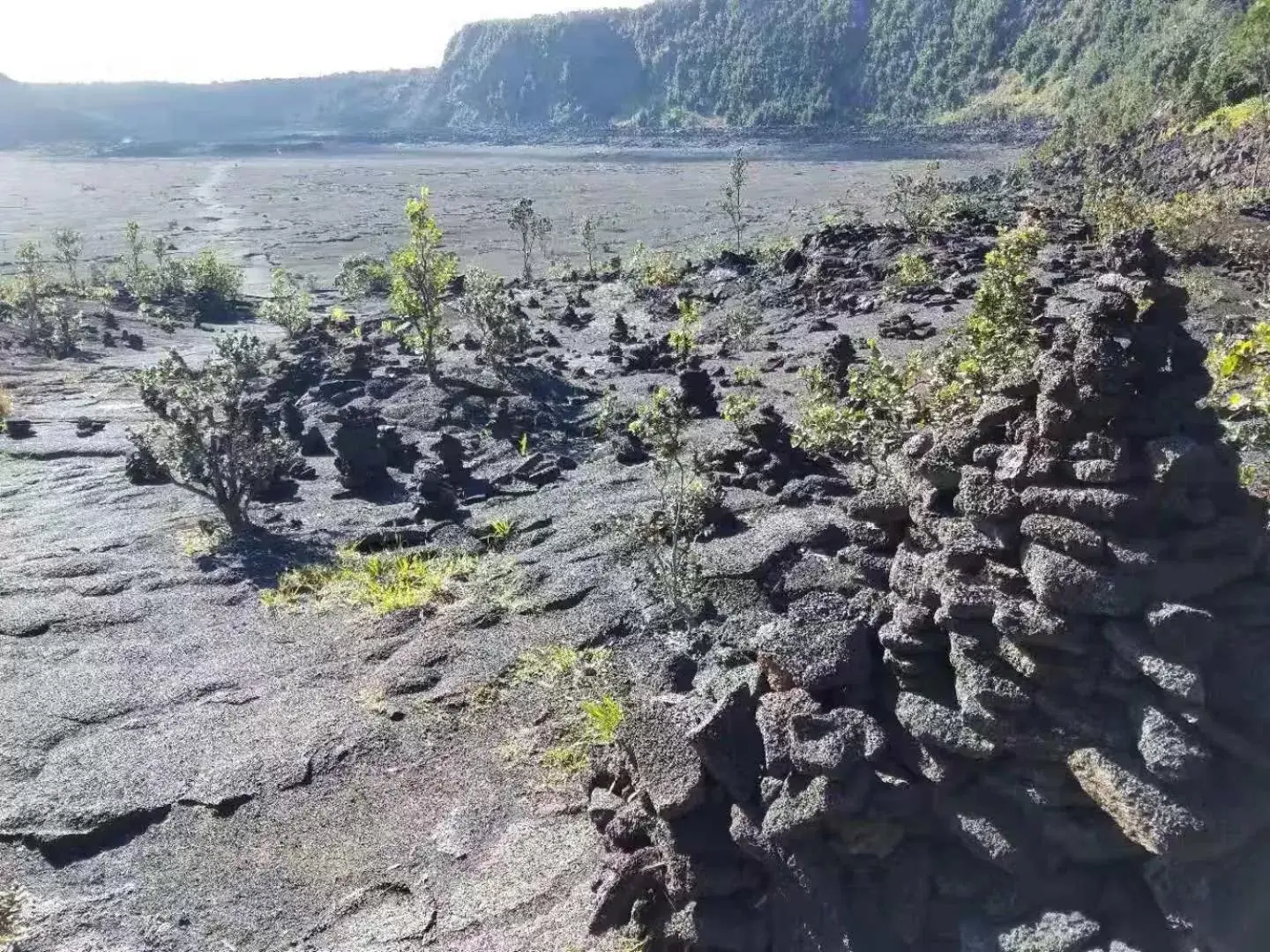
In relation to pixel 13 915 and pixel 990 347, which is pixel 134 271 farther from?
pixel 990 347

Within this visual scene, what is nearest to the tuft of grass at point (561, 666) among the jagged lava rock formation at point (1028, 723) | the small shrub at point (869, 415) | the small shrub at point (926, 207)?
the jagged lava rock formation at point (1028, 723)

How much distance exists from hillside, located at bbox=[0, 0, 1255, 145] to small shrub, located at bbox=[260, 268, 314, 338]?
37683 mm

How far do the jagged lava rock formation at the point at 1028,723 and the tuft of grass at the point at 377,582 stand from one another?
15.8 ft

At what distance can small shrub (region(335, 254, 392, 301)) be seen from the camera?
3312 cm

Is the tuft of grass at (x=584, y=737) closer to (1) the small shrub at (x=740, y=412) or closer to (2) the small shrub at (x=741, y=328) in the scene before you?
(1) the small shrub at (x=740, y=412)

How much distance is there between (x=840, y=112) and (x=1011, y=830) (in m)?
144

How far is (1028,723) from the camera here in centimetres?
463

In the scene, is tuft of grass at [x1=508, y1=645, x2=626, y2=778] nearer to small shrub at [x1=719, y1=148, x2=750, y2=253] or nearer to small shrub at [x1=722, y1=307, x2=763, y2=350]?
small shrub at [x1=722, y1=307, x2=763, y2=350]

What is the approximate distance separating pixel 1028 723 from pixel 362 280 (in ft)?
105

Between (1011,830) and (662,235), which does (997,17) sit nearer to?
(662,235)

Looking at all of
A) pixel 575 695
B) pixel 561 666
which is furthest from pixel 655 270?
pixel 575 695

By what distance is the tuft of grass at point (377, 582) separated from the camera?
10016 mm

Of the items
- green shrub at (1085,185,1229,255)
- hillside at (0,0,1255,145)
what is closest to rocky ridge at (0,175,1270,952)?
green shrub at (1085,185,1229,255)

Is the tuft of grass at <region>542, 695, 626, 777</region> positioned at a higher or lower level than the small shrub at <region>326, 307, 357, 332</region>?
higher
